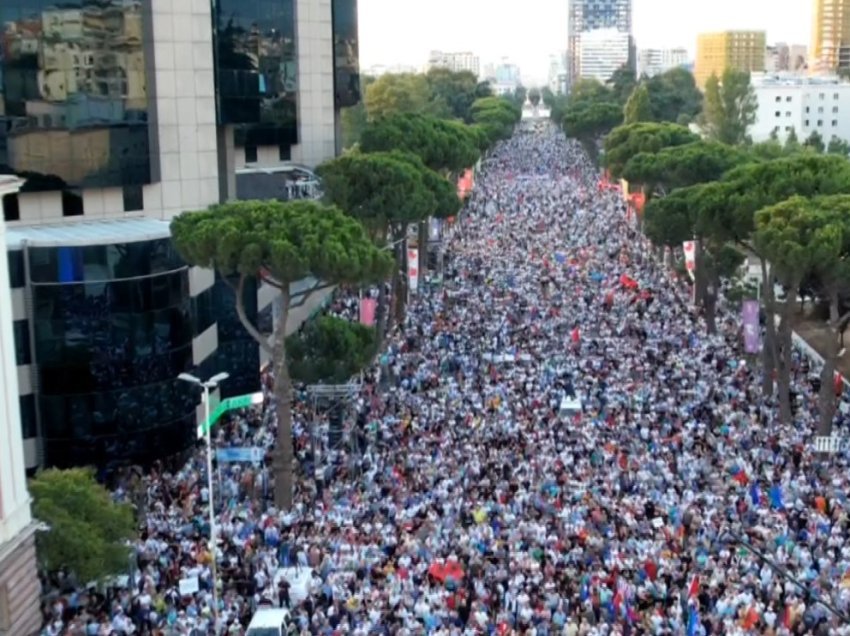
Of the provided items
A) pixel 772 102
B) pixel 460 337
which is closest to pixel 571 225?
pixel 460 337

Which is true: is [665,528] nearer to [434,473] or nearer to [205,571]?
[434,473]

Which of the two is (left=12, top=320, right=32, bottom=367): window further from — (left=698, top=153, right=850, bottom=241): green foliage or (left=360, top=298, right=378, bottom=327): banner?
(left=698, top=153, right=850, bottom=241): green foliage

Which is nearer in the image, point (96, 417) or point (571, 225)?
point (96, 417)

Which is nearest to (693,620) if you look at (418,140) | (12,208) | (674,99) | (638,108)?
(12,208)

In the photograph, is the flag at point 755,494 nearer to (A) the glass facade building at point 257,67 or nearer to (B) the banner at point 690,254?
(B) the banner at point 690,254

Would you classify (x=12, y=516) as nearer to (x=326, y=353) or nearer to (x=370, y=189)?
(x=326, y=353)

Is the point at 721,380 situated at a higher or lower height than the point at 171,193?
lower
